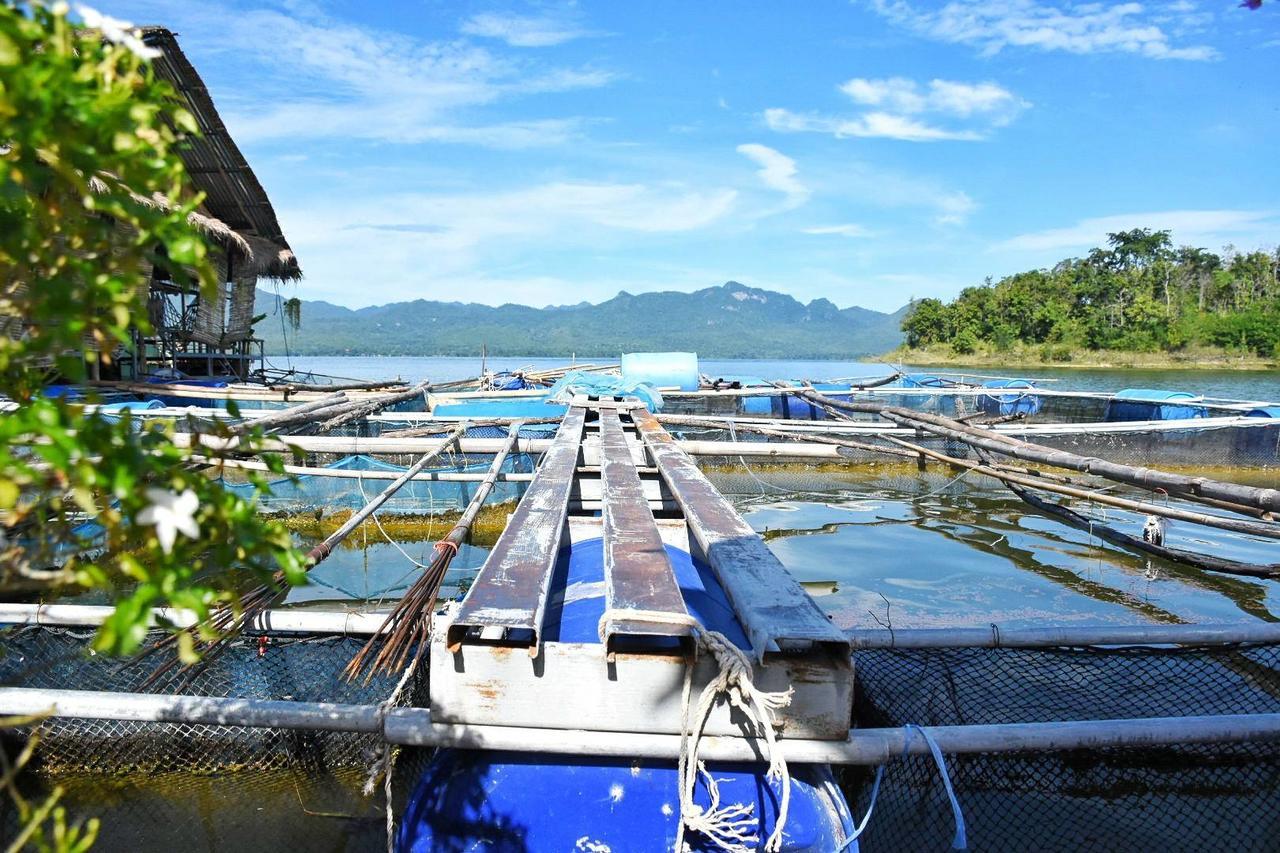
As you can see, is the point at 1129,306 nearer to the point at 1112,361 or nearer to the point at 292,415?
the point at 1112,361

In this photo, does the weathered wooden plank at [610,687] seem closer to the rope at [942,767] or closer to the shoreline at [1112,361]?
the rope at [942,767]

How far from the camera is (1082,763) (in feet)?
11.7

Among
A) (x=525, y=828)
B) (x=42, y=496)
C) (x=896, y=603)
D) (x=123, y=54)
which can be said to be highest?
(x=123, y=54)

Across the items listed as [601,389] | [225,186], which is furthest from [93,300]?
[225,186]

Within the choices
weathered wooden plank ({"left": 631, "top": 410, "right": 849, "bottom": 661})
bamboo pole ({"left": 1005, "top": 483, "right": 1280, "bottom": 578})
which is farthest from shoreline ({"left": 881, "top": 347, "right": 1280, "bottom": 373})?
weathered wooden plank ({"left": 631, "top": 410, "right": 849, "bottom": 661})

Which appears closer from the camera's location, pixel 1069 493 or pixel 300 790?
pixel 300 790

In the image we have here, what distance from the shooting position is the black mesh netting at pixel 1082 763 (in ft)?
11.5

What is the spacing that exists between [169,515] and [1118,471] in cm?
599

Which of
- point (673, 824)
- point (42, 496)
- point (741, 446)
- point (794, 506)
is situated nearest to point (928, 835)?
point (673, 824)

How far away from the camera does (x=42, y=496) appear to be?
1097 mm

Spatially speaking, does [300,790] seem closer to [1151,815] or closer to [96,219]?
[96,219]

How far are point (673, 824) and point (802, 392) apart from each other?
13.5m

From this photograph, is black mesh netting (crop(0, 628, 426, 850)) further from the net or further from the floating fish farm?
the net

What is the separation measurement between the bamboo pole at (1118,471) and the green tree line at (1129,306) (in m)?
68.8
